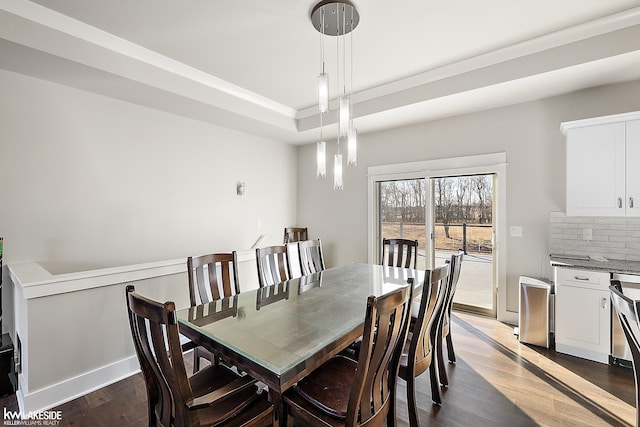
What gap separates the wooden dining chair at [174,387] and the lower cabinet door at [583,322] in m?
2.96

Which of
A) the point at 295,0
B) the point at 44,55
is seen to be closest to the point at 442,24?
the point at 295,0

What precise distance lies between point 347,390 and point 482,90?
3.06 m

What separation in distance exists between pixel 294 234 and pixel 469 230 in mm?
2806


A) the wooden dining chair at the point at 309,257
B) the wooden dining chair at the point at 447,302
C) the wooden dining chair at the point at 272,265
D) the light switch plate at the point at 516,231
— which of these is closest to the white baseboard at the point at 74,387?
the wooden dining chair at the point at 272,265

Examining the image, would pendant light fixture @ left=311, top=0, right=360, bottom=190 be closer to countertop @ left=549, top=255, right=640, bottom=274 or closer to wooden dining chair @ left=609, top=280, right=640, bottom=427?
wooden dining chair @ left=609, top=280, right=640, bottom=427

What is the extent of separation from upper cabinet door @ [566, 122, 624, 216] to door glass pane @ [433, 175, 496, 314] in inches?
34.7

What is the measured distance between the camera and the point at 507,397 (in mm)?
2199

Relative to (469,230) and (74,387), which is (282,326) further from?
(469,230)

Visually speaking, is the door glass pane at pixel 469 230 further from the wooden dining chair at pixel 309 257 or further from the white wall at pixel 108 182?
the white wall at pixel 108 182

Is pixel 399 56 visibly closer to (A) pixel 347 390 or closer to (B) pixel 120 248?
(A) pixel 347 390

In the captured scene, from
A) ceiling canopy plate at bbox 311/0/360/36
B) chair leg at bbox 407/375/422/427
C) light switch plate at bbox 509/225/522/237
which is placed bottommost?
chair leg at bbox 407/375/422/427

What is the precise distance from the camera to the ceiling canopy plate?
213cm

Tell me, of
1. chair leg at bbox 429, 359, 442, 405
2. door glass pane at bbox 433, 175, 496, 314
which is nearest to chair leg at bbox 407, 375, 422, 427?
chair leg at bbox 429, 359, 442, 405

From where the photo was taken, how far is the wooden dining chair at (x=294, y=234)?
5.09m
